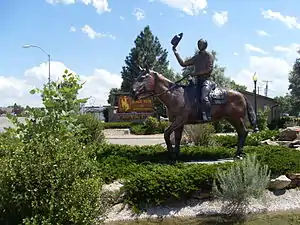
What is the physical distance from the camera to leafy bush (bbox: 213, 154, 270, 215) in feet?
24.9

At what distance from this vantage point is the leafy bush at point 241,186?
24.9 feet

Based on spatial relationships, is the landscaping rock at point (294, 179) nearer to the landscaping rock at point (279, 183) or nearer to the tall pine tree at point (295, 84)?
the landscaping rock at point (279, 183)

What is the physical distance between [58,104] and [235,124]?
518 centimetres

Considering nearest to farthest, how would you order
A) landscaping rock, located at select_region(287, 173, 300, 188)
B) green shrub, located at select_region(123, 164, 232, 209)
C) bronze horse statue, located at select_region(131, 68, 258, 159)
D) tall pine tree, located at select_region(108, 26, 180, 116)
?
green shrub, located at select_region(123, 164, 232, 209)
landscaping rock, located at select_region(287, 173, 300, 188)
bronze horse statue, located at select_region(131, 68, 258, 159)
tall pine tree, located at select_region(108, 26, 180, 116)

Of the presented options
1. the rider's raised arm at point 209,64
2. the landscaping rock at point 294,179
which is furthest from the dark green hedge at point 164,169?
the rider's raised arm at point 209,64

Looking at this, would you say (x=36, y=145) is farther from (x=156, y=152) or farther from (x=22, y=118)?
(x=156, y=152)

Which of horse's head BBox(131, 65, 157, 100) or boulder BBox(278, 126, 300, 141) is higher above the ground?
horse's head BBox(131, 65, 157, 100)

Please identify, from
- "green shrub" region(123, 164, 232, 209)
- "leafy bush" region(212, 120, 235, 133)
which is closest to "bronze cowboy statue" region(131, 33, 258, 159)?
"green shrub" region(123, 164, 232, 209)

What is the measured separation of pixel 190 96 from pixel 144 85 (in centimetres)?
119

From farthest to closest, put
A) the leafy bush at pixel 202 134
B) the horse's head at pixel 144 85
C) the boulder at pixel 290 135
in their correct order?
the boulder at pixel 290 135
the leafy bush at pixel 202 134
the horse's head at pixel 144 85

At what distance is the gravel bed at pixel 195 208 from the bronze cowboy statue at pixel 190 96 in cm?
208

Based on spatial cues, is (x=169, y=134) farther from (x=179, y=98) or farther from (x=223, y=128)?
(x=223, y=128)

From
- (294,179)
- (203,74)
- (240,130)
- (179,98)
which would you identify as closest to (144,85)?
(179,98)

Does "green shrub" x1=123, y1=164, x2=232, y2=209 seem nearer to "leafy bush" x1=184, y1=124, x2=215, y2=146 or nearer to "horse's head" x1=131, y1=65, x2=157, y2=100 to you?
"horse's head" x1=131, y1=65, x2=157, y2=100
